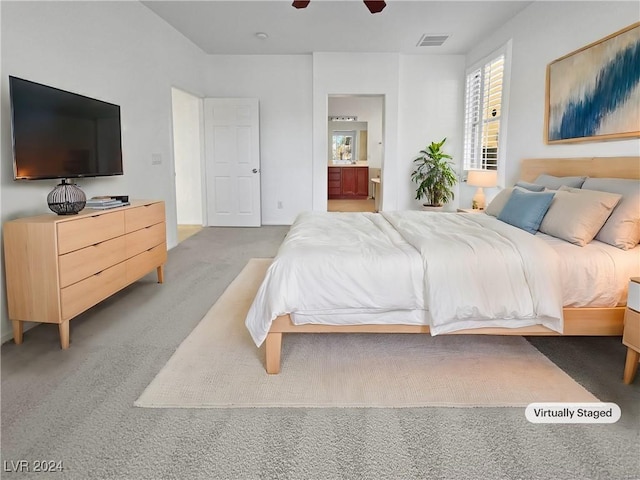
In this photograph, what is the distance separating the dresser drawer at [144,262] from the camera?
3414mm

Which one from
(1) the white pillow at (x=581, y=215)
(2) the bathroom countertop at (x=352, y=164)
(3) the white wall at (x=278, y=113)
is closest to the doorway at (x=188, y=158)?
(3) the white wall at (x=278, y=113)

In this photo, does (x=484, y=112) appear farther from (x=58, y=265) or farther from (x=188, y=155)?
(x=58, y=265)

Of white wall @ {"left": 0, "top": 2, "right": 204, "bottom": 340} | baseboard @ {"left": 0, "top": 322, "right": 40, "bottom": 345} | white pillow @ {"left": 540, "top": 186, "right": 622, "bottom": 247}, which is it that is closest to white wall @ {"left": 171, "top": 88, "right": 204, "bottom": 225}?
white wall @ {"left": 0, "top": 2, "right": 204, "bottom": 340}

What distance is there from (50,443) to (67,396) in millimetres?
377

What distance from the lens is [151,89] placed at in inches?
194

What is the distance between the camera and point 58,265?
2.52 m

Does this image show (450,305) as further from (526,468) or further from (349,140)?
(349,140)

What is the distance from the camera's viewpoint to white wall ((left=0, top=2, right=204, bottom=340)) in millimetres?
2842

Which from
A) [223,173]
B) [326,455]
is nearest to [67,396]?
[326,455]

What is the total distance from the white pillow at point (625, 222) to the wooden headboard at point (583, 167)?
358 mm

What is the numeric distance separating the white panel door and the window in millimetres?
3354

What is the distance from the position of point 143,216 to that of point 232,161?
3.69 metres

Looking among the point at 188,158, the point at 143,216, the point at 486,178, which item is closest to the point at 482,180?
the point at 486,178

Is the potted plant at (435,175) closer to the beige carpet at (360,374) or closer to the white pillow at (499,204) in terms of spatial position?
the white pillow at (499,204)
